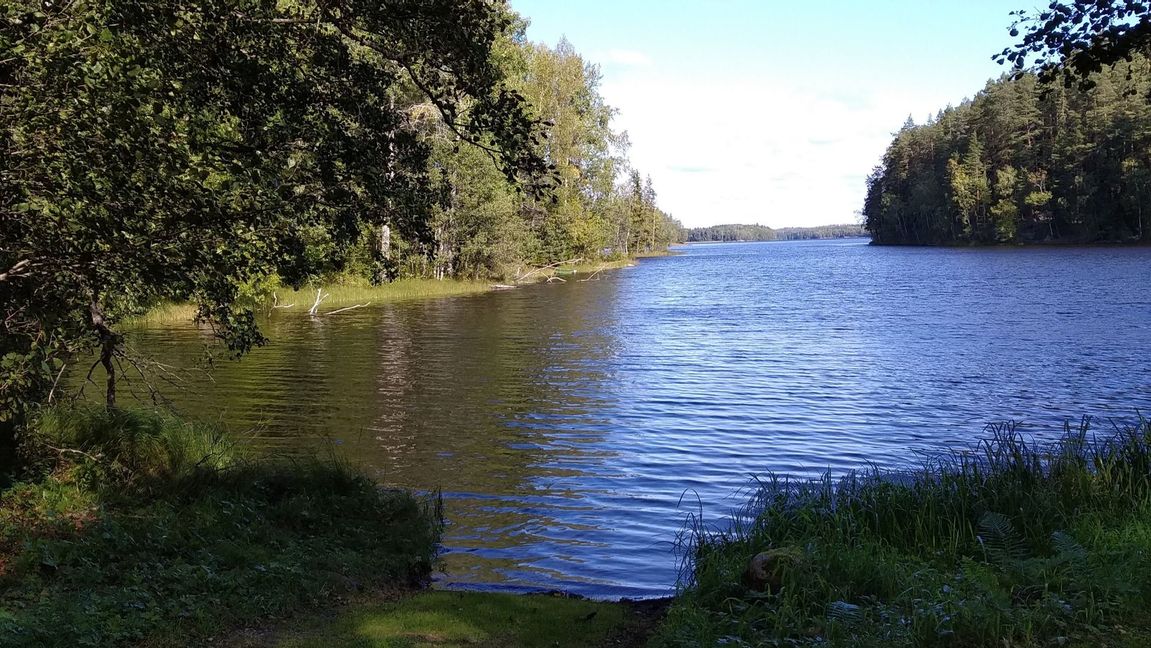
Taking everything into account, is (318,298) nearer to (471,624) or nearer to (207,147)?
(471,624)

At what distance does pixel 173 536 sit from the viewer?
7520 mm

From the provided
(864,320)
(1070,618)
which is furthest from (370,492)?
(864,320)

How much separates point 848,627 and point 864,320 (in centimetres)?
3041

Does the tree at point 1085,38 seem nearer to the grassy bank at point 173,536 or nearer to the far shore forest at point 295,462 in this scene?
the far shore forest at point 295,462

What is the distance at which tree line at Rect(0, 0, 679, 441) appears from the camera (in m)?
4.93

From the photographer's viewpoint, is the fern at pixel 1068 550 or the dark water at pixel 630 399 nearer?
the fern at pixel 1068 550

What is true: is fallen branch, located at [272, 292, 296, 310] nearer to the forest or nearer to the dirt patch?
the dirt patch

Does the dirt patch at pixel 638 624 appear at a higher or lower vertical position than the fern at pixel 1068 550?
lower

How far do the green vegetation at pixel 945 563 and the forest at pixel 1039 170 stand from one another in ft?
297

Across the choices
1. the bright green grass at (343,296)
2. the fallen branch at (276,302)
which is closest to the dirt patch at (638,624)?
the bright green grass at (343,296)

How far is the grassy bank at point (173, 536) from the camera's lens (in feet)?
20.1

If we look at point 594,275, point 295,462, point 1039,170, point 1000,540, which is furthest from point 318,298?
point 1039,170

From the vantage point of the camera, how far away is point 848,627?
564 cm

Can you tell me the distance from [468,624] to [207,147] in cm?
416
